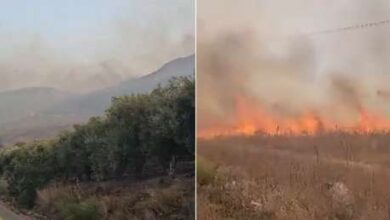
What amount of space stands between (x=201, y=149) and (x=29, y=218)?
92 centimetres

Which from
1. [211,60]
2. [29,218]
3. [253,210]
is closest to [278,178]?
[253,210]

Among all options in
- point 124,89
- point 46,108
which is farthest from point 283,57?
point 46,108

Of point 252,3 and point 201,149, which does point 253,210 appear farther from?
point 252,3

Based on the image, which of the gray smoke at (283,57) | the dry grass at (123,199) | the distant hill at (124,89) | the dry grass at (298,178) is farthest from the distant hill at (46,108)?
the dry grass at (298,178)

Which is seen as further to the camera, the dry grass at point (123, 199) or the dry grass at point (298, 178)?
the dry grass at point (298, 178)

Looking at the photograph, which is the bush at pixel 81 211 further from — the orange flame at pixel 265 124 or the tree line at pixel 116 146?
the orange flame at pixel 265 124

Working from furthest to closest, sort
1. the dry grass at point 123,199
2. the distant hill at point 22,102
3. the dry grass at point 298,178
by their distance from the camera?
the dry grass at point 298,178 → the dry grass at point 123,199 → the distant hill at point 22,102

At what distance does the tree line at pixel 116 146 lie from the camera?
3.44 metres

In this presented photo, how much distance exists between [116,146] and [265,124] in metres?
0.77

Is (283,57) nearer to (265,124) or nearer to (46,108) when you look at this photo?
(265,124)

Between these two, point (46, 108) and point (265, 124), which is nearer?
point (46, 108)

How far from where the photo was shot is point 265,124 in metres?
3.70

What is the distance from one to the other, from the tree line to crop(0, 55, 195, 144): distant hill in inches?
1.6

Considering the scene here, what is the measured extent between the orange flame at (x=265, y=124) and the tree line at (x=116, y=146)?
0.54 feet
